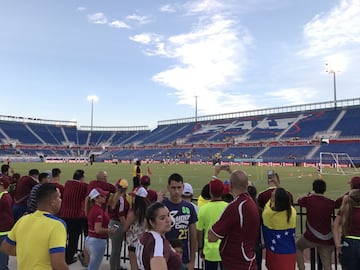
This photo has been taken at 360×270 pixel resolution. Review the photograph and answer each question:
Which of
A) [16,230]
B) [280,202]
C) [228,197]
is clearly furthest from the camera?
[228,197]

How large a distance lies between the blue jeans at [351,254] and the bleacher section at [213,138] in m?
49.5

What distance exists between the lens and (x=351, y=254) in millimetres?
5004

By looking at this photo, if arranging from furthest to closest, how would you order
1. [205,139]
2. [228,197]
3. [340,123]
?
[205,139], [340,123], [228,197]

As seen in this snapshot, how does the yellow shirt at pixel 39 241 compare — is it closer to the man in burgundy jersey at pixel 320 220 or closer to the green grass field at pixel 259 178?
the man in burgundy jersey at pixel 320 220

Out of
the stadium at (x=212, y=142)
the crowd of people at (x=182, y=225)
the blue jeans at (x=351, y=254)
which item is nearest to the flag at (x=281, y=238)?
the crowd of people at (x=182, y=225)

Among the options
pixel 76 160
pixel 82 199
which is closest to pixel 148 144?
pixel 76 160

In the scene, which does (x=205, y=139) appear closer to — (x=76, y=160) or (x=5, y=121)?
(x=76, y=160)

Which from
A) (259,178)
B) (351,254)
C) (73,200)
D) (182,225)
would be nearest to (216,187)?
(182,225)

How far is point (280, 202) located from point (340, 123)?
252ft

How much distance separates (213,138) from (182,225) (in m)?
87.3

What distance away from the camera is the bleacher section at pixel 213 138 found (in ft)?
225

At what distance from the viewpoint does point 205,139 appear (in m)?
92.9

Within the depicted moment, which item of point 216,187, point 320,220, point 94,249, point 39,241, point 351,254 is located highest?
point 216,187

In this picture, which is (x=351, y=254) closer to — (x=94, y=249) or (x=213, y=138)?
(x=94, y=249)
